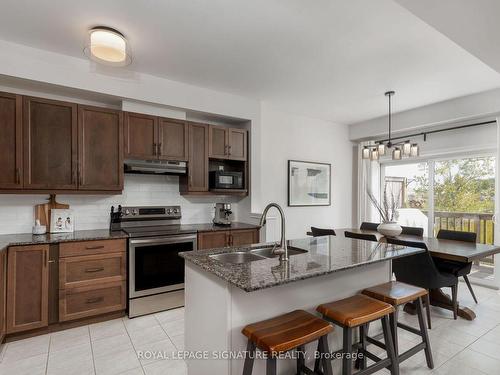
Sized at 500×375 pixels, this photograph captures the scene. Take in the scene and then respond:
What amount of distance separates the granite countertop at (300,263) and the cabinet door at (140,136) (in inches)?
69.7

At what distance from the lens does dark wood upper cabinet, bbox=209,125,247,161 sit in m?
3.82

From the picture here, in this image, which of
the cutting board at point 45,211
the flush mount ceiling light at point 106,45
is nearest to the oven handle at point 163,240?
the cutting board at point 45,211

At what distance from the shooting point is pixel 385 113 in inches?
186

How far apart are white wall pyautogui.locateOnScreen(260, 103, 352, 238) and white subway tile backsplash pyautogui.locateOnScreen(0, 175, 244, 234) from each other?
79cm

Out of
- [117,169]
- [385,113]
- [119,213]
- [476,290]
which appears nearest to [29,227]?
[119,213]

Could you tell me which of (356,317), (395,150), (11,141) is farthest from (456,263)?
(11,141)

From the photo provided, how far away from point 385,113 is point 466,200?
181 centimetres

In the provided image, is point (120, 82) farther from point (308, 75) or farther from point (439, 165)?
point (439, 165)

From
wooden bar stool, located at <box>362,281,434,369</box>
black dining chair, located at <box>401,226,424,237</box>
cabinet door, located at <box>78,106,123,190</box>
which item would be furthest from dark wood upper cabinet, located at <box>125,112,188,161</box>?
black dining chair, located at <box>401,226,424,237</box>

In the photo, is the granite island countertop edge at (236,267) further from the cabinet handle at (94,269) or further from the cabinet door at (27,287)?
the cabinet door at (27,287)

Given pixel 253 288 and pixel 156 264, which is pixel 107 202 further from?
pixel 253 288

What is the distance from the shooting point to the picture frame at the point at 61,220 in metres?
3.00

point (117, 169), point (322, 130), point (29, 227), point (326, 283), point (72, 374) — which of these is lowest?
point (72, 374)

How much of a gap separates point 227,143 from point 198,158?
1.62 ft
